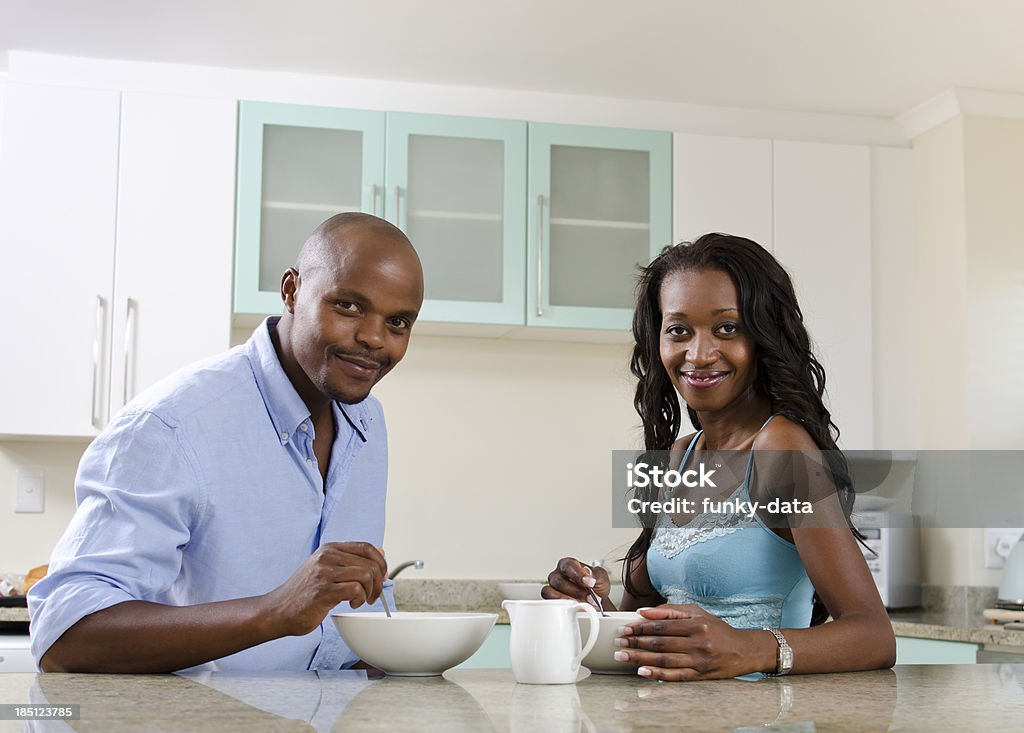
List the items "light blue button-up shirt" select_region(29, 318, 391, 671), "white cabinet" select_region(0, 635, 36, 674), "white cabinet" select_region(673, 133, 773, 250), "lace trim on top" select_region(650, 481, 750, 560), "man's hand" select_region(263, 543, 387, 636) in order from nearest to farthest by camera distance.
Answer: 1. "man's hand" select_region(263, 543, 387, 636)
2. "light blue button-up shirt" select_region(29, 318, 391, 671)
3. "lace trim on top" select_region(650, 481, 750, 560)
4. "white cabinet" select_region(0, 635, 36, 674)
5. "white cabinet" select_region(673, 133, 773, 250)

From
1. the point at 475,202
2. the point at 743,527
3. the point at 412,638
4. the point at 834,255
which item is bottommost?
the point at 412,638

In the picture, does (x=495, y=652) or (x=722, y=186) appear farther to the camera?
(x=722, y=186)

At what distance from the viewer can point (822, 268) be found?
11.8 ft

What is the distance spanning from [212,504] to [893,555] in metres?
2.59

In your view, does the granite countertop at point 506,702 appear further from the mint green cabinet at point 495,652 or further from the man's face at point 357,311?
the mint green cabinet at point 495,652

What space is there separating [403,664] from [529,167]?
7.88 ft

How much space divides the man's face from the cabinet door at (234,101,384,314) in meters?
1.78

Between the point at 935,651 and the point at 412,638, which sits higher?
the point at 412,638

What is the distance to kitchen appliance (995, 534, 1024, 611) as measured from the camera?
322cm

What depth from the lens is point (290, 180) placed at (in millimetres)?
3320

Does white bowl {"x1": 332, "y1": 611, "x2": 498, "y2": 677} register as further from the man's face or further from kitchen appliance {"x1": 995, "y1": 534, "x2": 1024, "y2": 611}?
kitchen appliance {"x1": 995, "y1": 534, "x2": 1024, "y2": 611}

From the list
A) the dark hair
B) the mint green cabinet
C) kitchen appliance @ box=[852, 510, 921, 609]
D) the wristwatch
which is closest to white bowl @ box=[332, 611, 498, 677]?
the wristwatch

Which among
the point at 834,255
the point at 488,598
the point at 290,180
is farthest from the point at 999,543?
the point at 290,180

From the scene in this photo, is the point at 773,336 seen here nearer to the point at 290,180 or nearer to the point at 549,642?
the point at 549,642
